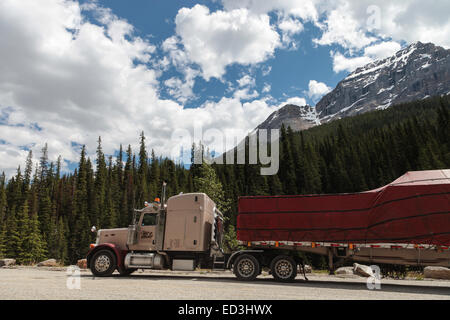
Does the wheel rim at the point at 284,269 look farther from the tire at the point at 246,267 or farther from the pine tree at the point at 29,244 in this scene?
the pine tree at the point at 29,244

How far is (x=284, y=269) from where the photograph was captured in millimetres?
12031

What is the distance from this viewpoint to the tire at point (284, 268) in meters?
Answer: 11.9

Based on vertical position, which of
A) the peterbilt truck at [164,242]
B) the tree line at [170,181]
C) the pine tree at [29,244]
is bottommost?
the pine tree at [29,244]

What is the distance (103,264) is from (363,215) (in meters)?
11.3

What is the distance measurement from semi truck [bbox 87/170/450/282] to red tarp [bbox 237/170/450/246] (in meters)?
0.03

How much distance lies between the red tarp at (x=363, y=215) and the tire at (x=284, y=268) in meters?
0.88

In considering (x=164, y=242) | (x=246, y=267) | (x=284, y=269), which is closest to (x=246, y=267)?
(x=246, y=267)

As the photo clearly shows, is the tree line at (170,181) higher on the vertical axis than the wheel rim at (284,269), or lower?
higher

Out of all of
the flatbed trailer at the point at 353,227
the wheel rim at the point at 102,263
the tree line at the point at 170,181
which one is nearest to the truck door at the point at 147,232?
the wheel rim at the point at 102,263

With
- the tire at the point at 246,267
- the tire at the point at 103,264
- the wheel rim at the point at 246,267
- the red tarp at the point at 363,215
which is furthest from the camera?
the tire at the point at 103,264

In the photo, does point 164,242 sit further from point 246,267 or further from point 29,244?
point 29,244
